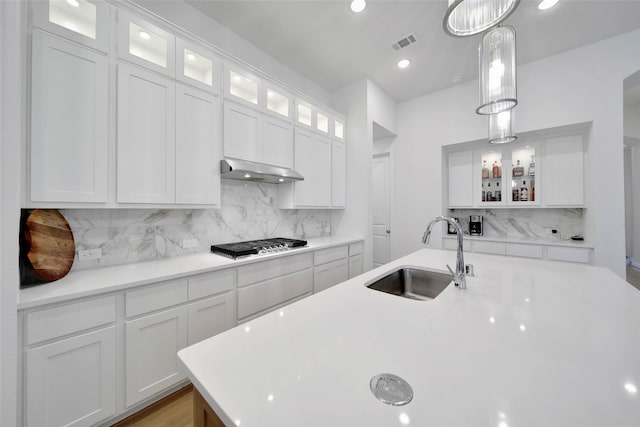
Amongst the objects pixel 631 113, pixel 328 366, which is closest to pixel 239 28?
pixel 328 366

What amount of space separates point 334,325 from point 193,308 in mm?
1317

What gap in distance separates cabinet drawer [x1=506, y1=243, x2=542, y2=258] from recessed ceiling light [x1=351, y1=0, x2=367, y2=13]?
3.49 m

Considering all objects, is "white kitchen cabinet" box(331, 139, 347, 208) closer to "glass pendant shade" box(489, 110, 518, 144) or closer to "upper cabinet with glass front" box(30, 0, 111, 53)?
"glass pendant shade" box(489, 110, 518, 144)

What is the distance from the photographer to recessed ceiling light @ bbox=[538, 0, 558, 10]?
2.18m

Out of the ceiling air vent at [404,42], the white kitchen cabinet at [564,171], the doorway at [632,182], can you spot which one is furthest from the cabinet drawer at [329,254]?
the doorway at [632,182]

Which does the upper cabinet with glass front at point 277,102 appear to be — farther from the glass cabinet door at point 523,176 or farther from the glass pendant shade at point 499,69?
the glass cabinet door at point 523,176

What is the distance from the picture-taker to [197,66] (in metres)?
2.11

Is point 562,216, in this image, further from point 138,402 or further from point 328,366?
point 138,402

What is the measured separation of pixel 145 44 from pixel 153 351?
2.27 meters

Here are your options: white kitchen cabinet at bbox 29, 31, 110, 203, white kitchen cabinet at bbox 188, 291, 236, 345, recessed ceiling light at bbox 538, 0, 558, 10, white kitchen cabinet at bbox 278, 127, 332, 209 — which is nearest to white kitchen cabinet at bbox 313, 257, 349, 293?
white kitchen cabinet at bbox 278, 127, 332, 209

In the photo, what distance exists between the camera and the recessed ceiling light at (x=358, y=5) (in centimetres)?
219

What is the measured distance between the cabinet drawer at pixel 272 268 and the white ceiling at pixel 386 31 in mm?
2476

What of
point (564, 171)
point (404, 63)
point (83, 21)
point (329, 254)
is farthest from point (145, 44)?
point (564, 171)

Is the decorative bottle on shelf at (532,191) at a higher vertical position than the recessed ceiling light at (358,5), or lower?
lower
